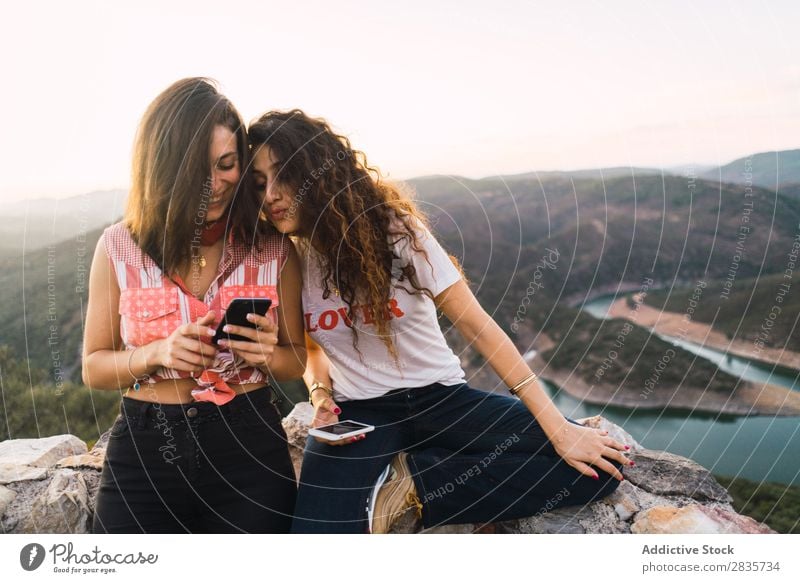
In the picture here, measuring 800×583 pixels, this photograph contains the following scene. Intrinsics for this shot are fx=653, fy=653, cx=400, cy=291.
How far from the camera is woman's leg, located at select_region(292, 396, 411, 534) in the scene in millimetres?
1905

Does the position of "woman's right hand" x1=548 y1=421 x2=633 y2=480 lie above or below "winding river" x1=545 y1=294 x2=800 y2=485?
above

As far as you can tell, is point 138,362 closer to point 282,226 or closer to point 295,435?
point 282,226

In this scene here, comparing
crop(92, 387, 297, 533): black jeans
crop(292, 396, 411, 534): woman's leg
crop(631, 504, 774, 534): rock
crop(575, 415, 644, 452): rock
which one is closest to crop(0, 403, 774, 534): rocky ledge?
crop(631, 504, 774, 534): rock

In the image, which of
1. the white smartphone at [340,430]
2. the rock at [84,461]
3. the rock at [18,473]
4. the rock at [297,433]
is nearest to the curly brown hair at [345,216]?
the white smartphone at [340,430]

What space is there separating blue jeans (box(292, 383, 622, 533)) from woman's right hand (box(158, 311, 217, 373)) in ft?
1.66

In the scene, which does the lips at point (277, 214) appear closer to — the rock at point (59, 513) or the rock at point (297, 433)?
the rock at point (297, 433)

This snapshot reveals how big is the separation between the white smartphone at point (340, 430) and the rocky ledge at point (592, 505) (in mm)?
344

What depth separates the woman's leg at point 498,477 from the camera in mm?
2008

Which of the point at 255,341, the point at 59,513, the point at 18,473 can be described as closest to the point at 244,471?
the point at 255,341

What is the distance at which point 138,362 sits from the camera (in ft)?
5.78

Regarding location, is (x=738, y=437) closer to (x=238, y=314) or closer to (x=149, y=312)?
(x=238, y=314)

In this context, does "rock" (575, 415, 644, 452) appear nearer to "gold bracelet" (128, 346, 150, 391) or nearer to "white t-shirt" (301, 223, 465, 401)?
"white t-shirt" (301, 223, 465, 401)

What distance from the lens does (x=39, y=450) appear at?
246 cm
